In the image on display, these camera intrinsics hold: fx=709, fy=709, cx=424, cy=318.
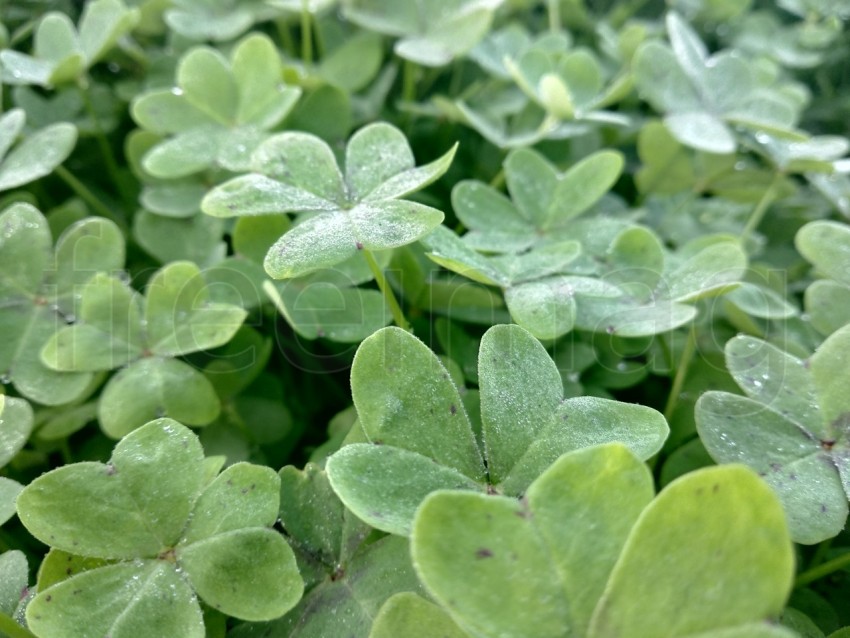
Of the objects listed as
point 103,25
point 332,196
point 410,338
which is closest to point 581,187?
point 332,196

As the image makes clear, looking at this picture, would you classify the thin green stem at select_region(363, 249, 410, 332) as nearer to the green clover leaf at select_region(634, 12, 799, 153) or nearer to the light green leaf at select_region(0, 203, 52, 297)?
the light green leaf at select_region(0, 203, 52, 297)

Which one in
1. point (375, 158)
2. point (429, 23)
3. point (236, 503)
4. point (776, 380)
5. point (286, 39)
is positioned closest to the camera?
point (236, 503)

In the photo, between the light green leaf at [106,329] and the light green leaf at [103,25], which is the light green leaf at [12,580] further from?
the light green leaf at [103,25]

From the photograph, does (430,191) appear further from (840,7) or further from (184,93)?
(840,7)

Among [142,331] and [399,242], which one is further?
[142,331]

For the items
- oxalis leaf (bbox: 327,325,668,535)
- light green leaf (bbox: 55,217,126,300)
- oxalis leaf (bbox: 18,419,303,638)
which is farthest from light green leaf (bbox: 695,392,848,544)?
light green leaf (bbox: 55,217,126,300)

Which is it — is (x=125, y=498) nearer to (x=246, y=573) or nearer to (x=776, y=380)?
(x=246, y=573)

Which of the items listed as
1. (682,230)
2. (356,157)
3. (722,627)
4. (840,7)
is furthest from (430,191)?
(840,7)
